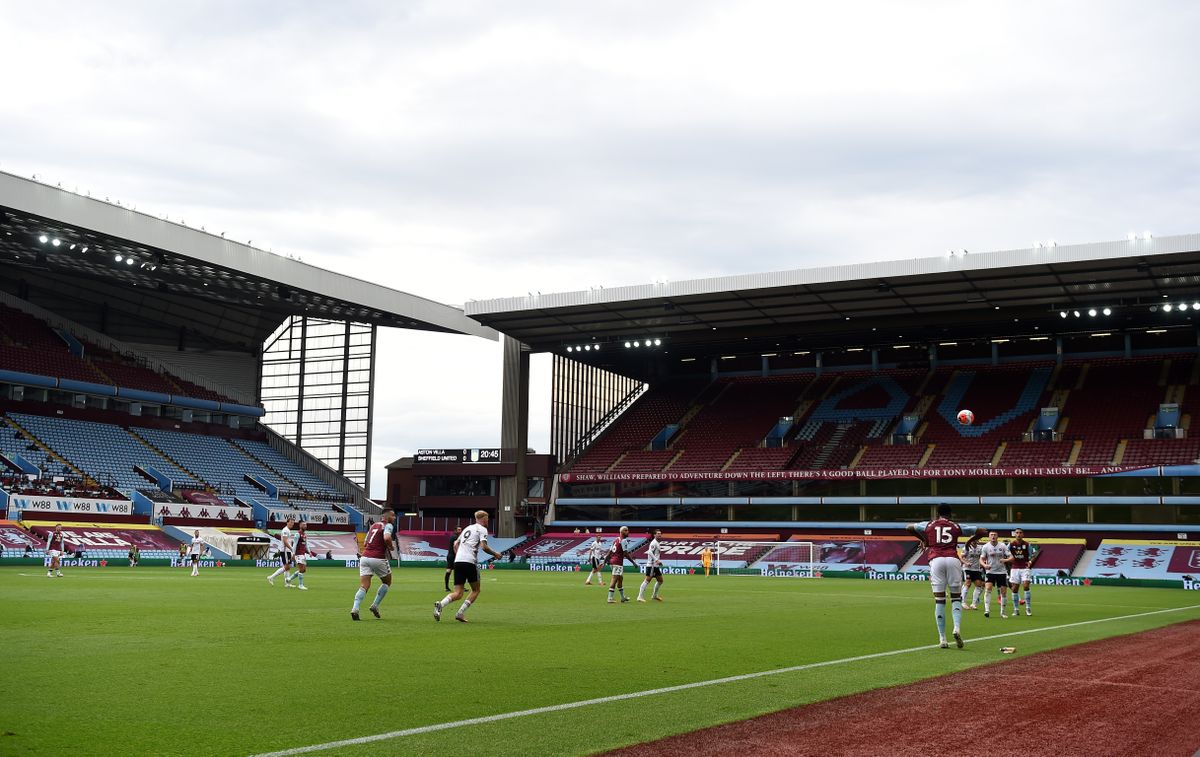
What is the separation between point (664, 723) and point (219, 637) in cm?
928

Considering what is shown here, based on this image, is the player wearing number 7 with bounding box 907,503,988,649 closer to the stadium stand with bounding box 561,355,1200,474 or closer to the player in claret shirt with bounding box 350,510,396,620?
the player in claret shirt with bounding box 350,510,396,620

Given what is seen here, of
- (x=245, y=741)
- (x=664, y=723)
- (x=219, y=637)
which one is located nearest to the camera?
(x=245, y=741)

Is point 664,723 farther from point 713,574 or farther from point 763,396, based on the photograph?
point 763,396

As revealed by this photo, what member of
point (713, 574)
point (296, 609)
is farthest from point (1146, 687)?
point (713, 574)

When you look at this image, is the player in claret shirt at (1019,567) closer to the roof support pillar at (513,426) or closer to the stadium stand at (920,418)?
the stadium stand at (920,418)

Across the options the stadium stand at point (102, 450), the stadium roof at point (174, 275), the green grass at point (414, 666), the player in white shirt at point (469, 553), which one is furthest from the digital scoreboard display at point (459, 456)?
the player in white shirt at point (469, 553)

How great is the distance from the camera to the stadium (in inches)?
412

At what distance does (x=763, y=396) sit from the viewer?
79062 millimetres

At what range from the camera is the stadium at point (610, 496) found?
34.4 ft

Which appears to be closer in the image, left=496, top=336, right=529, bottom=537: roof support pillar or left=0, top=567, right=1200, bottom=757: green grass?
left=0, top=567, right=1200, bottom=757: green grass

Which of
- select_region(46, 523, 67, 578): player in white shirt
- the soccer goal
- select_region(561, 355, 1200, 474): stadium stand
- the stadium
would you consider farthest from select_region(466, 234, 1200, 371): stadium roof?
select_region(46, 523, 67, 578): player in white shirt

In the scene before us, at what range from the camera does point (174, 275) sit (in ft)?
217

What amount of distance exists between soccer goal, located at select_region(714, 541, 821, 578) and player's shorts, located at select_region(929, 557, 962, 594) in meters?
40.3

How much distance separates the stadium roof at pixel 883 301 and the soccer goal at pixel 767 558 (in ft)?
46.7
